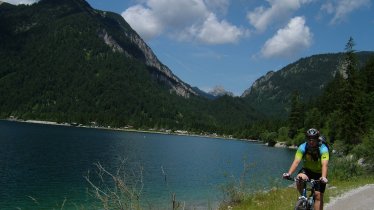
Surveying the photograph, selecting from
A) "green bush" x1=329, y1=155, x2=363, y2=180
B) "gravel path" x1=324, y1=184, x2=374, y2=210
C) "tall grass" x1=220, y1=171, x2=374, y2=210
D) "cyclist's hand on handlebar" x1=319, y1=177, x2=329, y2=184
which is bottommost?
"tall grass" x1=220, y1=171, x2=374, y2=210

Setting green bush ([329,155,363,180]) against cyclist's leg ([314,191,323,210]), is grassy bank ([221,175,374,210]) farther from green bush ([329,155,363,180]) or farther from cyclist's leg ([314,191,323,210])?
green bush ([329,155,363,180])

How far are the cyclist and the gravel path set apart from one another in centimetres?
766

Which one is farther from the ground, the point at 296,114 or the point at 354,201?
the point at 296,114

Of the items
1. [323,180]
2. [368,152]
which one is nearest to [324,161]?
[323,180]

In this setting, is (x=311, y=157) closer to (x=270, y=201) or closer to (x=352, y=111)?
(x=270, y=201)

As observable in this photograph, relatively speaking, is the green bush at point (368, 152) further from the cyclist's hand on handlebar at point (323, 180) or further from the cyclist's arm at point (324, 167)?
the cyclist's hand on handlebar at point (323, 180)

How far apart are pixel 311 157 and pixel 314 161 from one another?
147mm

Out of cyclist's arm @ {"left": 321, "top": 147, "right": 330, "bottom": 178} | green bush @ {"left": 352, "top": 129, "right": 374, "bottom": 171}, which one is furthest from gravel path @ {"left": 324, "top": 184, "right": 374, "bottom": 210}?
A: green bush @ {"left": 352, "top": 129, "right": 374, "bottom": 171}

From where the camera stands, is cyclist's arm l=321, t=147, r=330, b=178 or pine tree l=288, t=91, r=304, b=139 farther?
pine tree l=288, t=91, r=304, b=139

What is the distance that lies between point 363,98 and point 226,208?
2582 inches

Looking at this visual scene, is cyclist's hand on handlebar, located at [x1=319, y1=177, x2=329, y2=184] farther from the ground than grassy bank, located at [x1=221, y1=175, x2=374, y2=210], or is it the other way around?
cyclist's hand on handlebar, located at [x1=319, y1=177, x2=329, y2=184]

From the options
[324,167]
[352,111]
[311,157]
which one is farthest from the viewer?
[352,111]

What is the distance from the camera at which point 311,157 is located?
1209 centimetres

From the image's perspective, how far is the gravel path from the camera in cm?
1917
